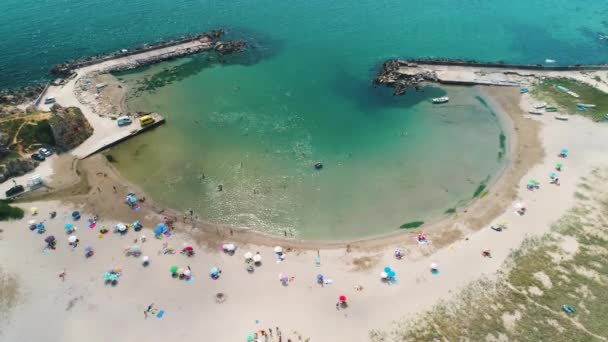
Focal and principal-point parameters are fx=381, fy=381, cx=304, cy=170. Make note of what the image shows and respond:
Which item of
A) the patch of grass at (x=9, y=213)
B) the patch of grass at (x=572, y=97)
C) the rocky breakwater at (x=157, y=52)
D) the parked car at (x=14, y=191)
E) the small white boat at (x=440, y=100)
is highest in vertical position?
the rocky breakwater at (x=157, y=52)

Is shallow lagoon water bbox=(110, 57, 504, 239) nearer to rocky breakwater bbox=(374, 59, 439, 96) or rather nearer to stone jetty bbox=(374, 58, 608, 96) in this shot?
rocky breakwater bbox=(374, 59, 439, 96)

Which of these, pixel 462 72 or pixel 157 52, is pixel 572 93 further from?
pixel 157 52

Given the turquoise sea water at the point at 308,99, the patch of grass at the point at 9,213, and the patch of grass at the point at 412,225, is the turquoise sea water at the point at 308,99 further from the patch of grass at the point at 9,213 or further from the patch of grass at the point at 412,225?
the patch of grass at the point at 9,213

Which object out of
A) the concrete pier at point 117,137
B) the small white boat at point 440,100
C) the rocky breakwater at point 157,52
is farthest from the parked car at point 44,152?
the small white boat at point 440,100

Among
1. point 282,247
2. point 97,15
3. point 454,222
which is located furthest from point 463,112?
point 97,15

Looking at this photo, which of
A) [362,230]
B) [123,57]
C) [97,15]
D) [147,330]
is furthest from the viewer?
[97,15]

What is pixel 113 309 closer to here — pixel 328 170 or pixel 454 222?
pixel 328 170

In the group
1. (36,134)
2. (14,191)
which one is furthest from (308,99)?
(14,191)
